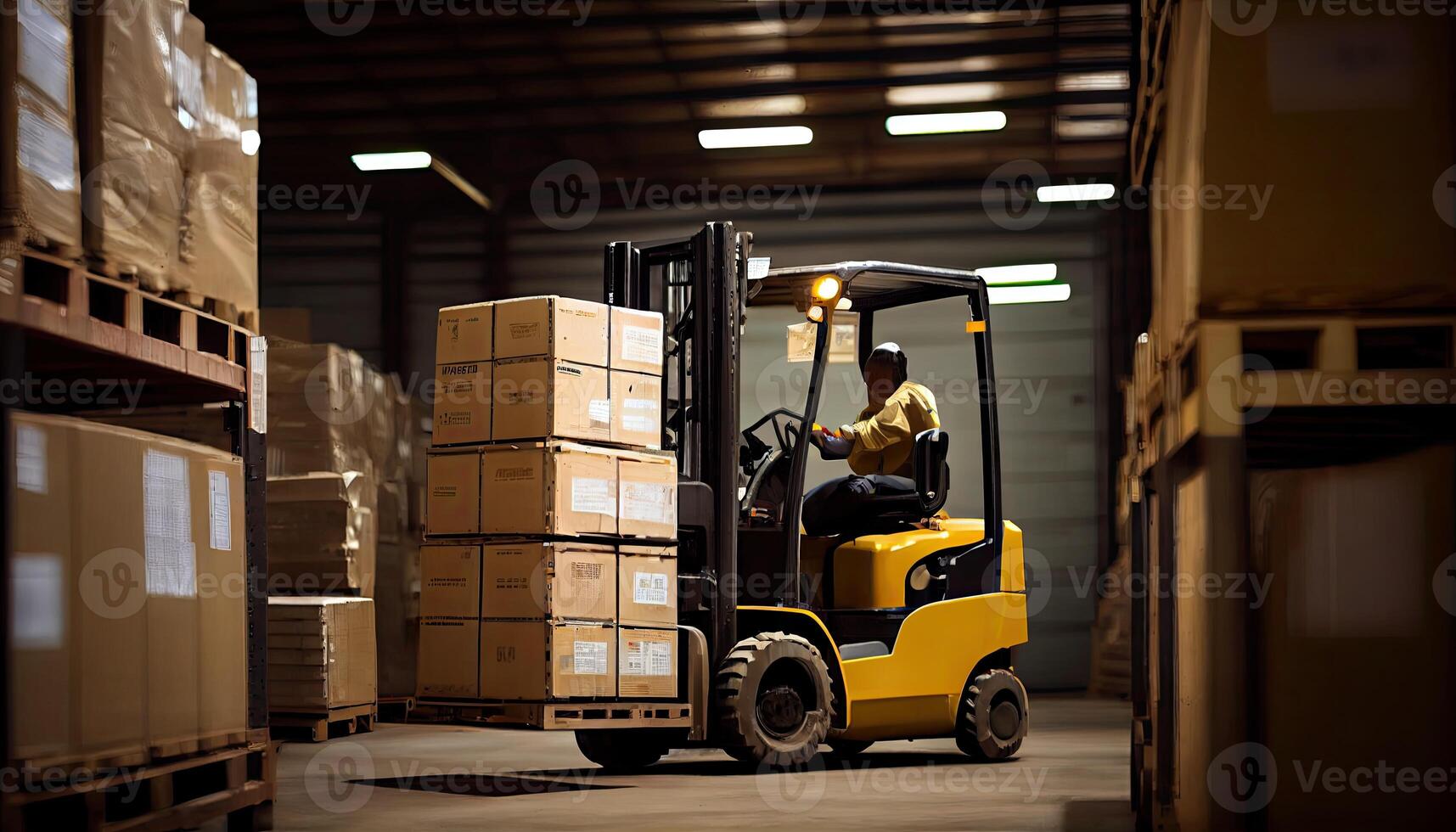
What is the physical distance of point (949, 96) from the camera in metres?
12.4

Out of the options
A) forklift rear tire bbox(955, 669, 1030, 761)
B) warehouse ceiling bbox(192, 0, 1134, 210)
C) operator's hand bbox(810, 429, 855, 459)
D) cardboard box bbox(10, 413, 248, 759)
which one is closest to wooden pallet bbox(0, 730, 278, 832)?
cardboard box bbox(10, 413, 248, 759)

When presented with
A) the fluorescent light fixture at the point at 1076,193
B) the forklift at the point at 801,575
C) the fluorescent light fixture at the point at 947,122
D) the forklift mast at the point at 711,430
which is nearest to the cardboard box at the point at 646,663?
the forklift at the point at 801,575

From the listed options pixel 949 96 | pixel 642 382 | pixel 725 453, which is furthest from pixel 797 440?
pixel 949 96

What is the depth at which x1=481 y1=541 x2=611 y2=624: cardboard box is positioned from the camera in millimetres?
6098

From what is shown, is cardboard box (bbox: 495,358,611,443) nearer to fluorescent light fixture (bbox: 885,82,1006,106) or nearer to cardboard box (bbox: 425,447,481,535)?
cardboard box (bbox: 425,447,481,535)

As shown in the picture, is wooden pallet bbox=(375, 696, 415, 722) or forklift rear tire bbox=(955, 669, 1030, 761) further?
wooden pallet bbox=(375, 696, 415, 722)

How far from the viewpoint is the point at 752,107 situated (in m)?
12.6

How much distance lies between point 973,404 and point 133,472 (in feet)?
35.3

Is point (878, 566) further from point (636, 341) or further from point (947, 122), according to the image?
point (947, 122)

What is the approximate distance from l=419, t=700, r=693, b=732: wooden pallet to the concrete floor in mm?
276

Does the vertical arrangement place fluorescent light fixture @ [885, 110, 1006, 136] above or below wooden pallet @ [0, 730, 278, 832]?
above

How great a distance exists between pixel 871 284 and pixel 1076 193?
716 centimetres

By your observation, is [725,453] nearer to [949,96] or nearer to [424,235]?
[949,96]

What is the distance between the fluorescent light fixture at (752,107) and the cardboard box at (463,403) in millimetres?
6472
